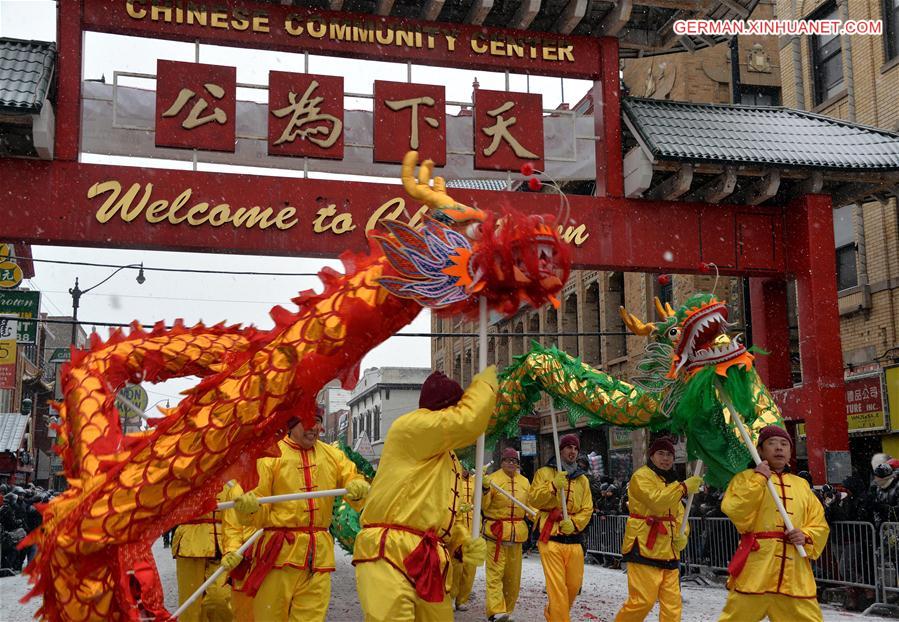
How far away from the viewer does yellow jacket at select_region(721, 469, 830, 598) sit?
20.9ft

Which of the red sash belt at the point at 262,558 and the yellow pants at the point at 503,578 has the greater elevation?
the red sash belt at the point at 262,558

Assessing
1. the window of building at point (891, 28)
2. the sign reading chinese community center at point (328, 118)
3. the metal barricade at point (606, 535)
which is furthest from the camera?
the metal barricade at point (606, 535)

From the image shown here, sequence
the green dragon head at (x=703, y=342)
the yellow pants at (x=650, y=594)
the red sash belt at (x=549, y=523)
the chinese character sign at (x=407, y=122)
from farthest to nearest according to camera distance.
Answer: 1. the chinese character sign at (x=407, y=122)
2. the red sash belt at (x=549, y=523)
3. the yellow pants at (x=650, y=594)
4. the green dragon head at (x=703, y=342)

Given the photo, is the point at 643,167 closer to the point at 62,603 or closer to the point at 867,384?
the point at 867,384

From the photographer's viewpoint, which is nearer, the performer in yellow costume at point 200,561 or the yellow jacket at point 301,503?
the yellow jacket at point 301,503

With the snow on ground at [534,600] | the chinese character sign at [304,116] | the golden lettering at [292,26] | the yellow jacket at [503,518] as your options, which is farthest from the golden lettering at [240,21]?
the snow on ground at [534,600]

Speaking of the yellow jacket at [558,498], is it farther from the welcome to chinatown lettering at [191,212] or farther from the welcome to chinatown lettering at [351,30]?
the welcome to chinatown lettering at [351,30]

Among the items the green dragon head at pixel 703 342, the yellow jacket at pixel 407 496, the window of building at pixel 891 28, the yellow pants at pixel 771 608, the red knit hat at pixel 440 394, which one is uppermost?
the window of building at pixel 891 28

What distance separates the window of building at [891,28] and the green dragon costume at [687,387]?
34.7ft

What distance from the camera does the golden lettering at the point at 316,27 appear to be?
1173cm

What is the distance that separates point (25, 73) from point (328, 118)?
340 cm

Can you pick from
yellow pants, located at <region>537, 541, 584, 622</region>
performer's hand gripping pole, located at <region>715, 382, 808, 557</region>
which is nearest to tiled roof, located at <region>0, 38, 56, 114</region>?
yellow pants, located at <region>537, 541, 584, 622</region>

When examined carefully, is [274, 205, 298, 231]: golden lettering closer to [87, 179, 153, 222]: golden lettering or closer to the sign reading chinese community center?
the sign reading chinese community center

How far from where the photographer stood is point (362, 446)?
2592cm
